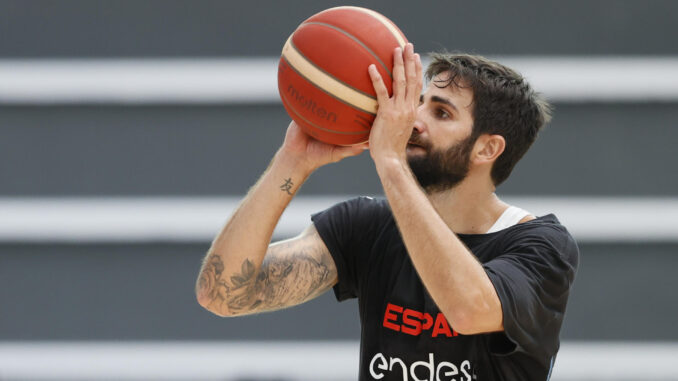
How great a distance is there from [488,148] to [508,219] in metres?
0.32

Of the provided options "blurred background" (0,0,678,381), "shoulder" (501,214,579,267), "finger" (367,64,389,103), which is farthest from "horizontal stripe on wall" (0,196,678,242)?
"finger" (367,64,389,103)

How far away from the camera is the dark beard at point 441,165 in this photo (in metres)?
3.03

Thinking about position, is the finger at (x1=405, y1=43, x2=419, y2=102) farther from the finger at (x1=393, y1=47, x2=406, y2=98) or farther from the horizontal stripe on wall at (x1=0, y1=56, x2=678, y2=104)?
the horizontal stripe on wall at (x1=0, y1=56, x2=678, y2=104)

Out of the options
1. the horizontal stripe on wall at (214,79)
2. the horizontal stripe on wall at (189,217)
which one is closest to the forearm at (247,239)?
the horizontal stripe on wall at (189,217)

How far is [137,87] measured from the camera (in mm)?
5992

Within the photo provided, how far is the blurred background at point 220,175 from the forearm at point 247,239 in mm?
2823

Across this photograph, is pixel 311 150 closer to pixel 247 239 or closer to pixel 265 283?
pixel 247 239

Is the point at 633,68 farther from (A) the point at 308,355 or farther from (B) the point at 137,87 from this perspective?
(B) the point at 137,87

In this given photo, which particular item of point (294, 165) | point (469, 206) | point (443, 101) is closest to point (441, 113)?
point (443, 101)

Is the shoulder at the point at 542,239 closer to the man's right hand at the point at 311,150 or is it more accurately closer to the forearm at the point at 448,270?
the forearm at the point at 448,270

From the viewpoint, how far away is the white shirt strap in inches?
120

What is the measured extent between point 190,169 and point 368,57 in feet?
11.4

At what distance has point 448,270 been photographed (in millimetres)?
2533

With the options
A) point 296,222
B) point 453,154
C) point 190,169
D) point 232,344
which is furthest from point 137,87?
point 453,154
